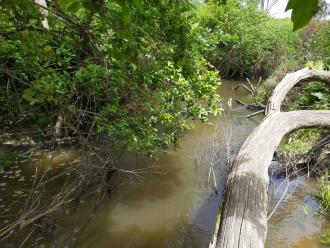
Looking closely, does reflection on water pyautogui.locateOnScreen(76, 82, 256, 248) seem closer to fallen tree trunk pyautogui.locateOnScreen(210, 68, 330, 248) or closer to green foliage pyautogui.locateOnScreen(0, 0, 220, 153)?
green foliage pyautogui.locateOnScreen(0, 0, 220, 153)

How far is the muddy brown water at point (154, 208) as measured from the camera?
17.7ft

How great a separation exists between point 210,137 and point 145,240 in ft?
14.8

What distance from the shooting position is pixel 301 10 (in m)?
0.81

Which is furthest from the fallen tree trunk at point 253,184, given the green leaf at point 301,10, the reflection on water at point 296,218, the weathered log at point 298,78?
the green leaf at point 301,10

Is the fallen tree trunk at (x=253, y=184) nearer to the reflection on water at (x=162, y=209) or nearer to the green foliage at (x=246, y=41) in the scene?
the reflection on water at (x=162, y=209)

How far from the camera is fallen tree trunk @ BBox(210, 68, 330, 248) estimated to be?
3305 mm

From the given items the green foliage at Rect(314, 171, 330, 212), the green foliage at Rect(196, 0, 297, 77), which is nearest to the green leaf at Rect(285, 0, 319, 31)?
the green foliage at Rect(314, 171, 330, 212)

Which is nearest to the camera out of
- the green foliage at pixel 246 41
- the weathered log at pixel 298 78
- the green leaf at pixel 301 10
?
the green leaf at pixel 301 10

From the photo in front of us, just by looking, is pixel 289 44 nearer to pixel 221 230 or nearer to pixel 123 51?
pixel 221 230

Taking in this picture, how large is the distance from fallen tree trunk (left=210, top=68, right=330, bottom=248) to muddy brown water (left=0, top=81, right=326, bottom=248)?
1465 mm

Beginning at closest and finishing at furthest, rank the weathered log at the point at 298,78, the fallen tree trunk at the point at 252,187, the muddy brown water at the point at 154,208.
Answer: the fallen tree trunk at the point at 252,187 < the muddy brown water at the point at 154,208 < the weathered log at the point at 298,78

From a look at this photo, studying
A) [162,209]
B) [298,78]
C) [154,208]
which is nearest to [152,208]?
[154,208]

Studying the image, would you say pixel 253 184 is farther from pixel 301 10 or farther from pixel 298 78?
pixel 298 78

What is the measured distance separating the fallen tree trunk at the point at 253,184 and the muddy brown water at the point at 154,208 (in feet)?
4.81
